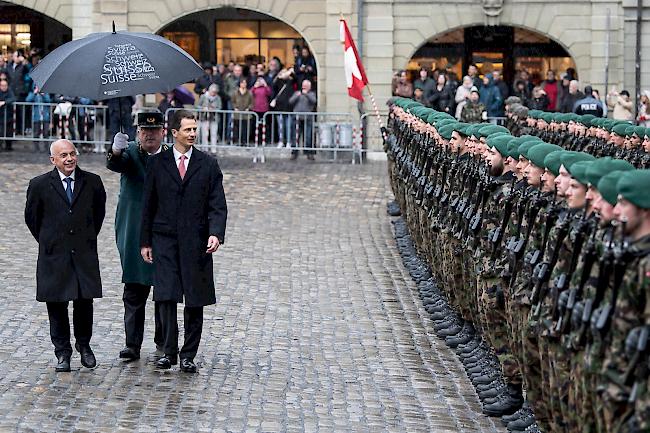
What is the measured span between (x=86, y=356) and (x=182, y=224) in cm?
115

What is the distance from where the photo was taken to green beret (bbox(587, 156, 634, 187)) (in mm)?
8461

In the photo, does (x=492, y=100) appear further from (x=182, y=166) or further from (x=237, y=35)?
(x=182, y=166)

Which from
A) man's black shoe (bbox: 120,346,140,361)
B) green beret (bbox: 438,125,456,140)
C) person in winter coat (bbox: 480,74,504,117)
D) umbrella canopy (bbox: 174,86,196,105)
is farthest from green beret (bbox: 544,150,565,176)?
person in winter coat (bbox: 480,74,504,117)

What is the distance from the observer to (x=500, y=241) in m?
11.0

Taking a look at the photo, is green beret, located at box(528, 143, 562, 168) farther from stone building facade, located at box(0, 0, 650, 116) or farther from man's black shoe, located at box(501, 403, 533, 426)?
stone building facade, located at box(0, 0, 650, 116)

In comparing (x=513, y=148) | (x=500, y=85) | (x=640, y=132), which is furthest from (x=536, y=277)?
(x=500, y=85)

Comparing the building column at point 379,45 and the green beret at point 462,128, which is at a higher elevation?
the building column at point 379,45

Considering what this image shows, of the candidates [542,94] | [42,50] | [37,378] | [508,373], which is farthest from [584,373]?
[42,50]

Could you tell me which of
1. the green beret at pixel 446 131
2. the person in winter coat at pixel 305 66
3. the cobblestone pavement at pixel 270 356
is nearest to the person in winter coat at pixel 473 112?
the person in winter coat at pixel 305 66

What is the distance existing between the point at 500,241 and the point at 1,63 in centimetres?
2413

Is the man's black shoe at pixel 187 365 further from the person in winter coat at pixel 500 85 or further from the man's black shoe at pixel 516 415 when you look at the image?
the person in winter coat at pixel 500 85

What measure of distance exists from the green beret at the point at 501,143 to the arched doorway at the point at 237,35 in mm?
25784

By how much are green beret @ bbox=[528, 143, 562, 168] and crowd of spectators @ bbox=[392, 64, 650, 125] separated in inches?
801

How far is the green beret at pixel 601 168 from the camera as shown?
8461 mm
